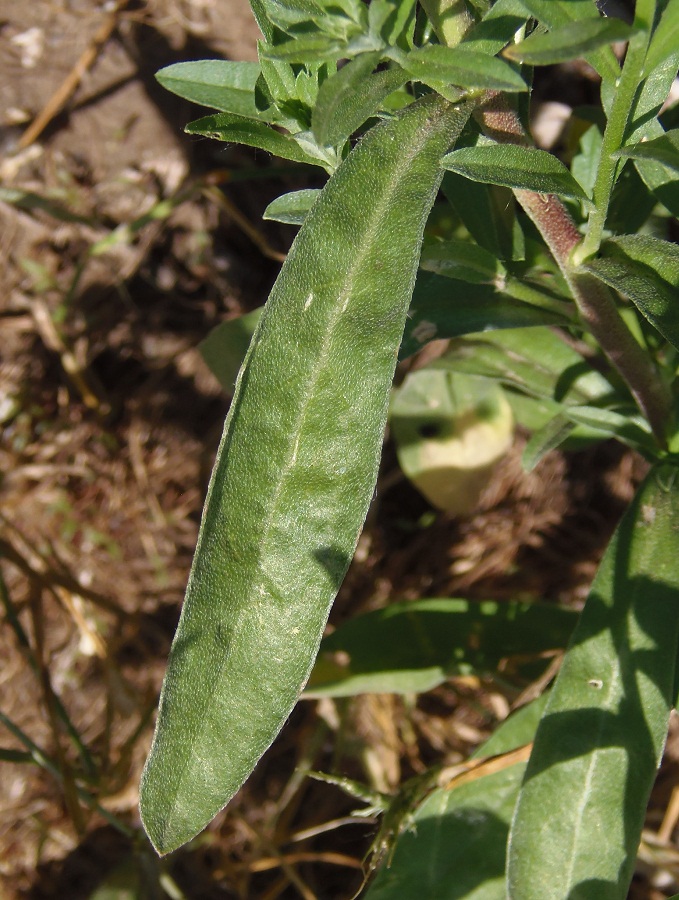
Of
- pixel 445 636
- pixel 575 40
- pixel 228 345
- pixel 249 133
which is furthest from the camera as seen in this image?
pixel 445 636

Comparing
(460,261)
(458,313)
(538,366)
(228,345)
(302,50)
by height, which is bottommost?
(538,366)

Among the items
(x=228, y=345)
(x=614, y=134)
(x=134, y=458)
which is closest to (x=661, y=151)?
(x=614, y=134)

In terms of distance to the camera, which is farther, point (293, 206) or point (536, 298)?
point (536, 298)

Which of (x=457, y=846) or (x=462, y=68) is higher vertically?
(x=462, y=68)

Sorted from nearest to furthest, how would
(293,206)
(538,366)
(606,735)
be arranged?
(293,206) → (606,735) → (538,366)

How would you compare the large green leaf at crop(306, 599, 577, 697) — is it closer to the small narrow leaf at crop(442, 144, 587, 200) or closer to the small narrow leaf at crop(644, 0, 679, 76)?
the small narrow leaf at crop(442, 144, 587, 200)

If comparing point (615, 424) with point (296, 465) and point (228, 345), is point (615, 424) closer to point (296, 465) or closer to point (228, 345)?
point (296, 465)

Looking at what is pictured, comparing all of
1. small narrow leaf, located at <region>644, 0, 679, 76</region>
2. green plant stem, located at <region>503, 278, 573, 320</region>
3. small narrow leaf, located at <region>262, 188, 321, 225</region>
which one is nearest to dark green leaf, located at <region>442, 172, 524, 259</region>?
green plant stem, located at <region>503, 278, 573, 320</region>
